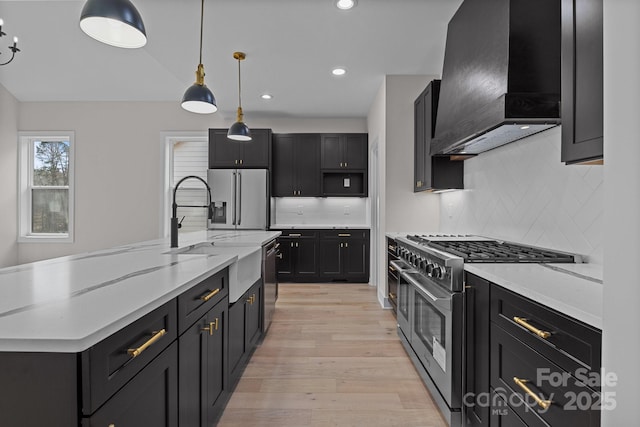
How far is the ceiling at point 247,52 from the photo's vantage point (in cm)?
290

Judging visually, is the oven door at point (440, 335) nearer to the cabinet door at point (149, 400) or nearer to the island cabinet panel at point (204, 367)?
the island cabinet panel at point (204, 367)

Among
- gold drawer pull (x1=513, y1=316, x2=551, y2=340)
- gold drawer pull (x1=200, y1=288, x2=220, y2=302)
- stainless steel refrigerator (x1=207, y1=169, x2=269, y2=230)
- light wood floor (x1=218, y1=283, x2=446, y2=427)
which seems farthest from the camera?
stainless steel refrigerator (x1=207, y1=169, x2=269, y2=230)

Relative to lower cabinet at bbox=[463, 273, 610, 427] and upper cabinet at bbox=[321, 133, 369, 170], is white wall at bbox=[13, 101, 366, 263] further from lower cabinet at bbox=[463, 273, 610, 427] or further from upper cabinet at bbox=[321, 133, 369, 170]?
lower cabinet at bbox=[463, 273, 610, 427]

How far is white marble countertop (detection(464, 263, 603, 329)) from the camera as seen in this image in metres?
0.98

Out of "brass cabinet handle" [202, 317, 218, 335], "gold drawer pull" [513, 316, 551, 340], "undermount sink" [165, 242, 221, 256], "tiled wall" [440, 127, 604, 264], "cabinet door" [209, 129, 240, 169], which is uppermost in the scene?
"cabinet door" [209, 129, 240, 169]

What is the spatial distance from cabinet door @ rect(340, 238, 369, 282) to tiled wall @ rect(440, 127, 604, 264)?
2420mm

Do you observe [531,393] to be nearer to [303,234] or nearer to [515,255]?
Result: [515,255]

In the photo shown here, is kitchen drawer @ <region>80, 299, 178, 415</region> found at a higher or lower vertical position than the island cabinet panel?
higher

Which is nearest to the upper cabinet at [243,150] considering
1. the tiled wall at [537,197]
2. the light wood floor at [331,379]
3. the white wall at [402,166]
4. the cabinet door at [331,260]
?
the cabinet door at [331,260]

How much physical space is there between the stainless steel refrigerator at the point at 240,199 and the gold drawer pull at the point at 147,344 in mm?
4342

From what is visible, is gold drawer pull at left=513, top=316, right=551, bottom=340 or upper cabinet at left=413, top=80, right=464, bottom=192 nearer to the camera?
gold drawer pull at left=513, top=316, right=551, bottom=340

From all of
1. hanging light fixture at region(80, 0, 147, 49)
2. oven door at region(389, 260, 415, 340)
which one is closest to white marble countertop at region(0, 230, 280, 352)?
hanging light fixture at region(80, 0, 147, 49)

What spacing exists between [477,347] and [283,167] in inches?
183

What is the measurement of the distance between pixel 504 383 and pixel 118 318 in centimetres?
146
